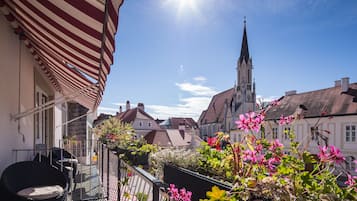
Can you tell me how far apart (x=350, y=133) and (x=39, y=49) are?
3363 centimetres

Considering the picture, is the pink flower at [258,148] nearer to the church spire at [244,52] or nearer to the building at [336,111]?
the building at [336,111]

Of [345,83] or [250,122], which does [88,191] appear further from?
[345,83]

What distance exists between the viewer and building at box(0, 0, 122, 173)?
2.21m

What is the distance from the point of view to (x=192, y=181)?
421 cm

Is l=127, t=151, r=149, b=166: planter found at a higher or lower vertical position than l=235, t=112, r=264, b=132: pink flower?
lower

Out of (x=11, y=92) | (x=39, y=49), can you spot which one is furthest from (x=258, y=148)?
(x=39, y=49)

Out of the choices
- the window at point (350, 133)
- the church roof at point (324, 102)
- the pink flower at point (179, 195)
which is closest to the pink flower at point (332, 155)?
the pink flower at point (179, 195)

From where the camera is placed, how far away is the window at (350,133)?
28812mm

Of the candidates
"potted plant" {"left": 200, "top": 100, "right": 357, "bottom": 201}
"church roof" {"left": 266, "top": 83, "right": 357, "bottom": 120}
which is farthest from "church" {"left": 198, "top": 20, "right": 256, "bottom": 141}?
"potted plant" {"left": 200, "top": 100, "right": 357, "bottom": 201}

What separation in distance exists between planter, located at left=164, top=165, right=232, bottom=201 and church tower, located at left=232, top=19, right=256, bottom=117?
59415mm

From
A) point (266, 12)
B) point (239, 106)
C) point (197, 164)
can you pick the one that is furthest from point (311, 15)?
point (239, 106)

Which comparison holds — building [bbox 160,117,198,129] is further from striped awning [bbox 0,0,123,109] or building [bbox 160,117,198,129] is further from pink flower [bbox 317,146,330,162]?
pink flower [bbox 317,146,330,162]

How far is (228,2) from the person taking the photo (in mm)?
15305

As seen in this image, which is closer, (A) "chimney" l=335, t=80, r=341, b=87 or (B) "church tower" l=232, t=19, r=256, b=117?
(A) "chimney" l=335, t=80, r=341, b=87
